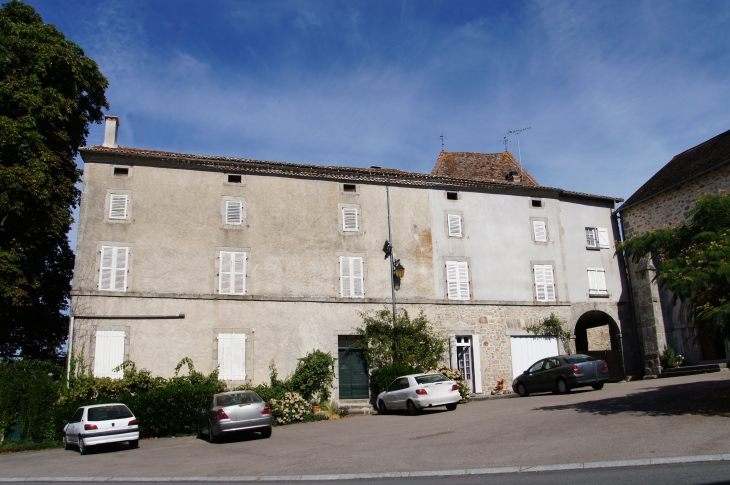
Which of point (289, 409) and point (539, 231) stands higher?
point (539, 231)

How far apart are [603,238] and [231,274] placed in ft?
50.1

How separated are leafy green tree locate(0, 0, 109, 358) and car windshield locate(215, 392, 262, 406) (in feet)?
26.6

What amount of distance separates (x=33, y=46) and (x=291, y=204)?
31.9 ft

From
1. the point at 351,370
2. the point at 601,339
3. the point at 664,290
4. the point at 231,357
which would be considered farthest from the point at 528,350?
the point at 601,339

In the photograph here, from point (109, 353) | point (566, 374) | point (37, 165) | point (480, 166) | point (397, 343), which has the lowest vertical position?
point (566, 374)

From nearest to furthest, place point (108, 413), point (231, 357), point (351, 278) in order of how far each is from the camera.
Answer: point (108, 413)
point (231, 357)
point (351, 278)

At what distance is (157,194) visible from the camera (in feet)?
64.7

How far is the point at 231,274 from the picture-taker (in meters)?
19.7

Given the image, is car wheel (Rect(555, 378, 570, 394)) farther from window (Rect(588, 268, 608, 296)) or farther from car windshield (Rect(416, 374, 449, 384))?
window (Rect(588, 268, 608, 296))

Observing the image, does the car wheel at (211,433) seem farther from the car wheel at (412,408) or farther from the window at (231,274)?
the window at (231,274)

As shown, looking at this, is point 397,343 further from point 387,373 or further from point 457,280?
point 457,280

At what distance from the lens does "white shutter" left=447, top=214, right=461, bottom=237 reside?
886 inches

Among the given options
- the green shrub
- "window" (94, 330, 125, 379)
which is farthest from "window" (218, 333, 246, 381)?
Result: the green shrub

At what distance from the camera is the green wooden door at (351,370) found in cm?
2012
